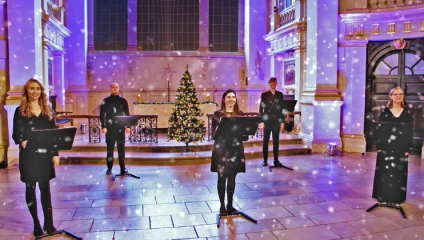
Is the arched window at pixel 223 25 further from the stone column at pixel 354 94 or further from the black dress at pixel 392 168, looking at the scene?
the black dress at pixel 392 168

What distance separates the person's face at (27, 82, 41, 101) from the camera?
15.0ft

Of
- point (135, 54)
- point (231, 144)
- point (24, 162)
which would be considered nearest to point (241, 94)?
point (135, 54)

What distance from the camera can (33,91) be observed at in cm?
459

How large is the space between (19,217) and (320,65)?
27.8 feet

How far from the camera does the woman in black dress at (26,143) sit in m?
4.55

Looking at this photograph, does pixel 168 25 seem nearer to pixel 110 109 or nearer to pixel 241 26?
pixel 241 26

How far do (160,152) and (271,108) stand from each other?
364 centimetres

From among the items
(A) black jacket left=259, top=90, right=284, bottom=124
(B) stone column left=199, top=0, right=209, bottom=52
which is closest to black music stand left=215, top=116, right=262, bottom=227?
(A) black jacket left=259, top=90, right=284, bottom=124

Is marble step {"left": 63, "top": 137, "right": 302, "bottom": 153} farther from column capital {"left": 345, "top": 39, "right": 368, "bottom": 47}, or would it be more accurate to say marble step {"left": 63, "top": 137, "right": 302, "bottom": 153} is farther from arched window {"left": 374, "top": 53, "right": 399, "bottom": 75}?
arched window {"left": 374, "top": 53, "right": 399, "bottom": 75}

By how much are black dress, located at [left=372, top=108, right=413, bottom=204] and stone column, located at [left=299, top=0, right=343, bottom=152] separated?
5142mm

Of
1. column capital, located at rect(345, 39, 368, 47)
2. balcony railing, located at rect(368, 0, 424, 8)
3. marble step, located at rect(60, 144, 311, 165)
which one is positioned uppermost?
balcony railing, located at rect(368, 0, 424, 8)

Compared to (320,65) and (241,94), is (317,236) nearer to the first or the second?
(320,65)

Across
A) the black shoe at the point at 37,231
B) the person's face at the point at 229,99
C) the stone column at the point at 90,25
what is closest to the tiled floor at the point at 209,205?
the black shoe at the point at 37,231

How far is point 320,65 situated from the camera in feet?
35.8
